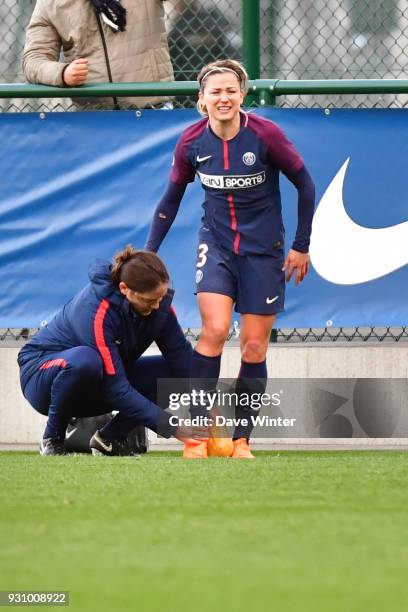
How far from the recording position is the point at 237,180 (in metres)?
6.30

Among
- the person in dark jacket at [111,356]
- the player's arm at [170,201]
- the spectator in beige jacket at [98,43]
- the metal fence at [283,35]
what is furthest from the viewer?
the metal fence at [283,35]

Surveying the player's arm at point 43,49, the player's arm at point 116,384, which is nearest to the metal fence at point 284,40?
the player's arm at point 43,49

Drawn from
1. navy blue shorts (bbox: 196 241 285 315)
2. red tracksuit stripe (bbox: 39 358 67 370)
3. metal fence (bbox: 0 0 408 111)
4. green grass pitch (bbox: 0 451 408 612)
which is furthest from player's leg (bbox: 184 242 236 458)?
metal fence (bbox: 0 0 408 111)

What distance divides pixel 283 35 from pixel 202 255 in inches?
107

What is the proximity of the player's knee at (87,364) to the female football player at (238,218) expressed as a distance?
0.48 metres

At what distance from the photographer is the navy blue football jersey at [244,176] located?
6.28m

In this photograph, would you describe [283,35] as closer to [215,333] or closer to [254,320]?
[254,320]

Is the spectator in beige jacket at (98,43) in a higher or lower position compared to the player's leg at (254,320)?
higher

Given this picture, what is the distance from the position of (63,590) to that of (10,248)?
5333mm

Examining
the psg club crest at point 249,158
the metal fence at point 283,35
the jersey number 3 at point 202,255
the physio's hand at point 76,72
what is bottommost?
the jersey number 3 at point 202,255

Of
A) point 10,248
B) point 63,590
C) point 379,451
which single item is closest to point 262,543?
point 63,590

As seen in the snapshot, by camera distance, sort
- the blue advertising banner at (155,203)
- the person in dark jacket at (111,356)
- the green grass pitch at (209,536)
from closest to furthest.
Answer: the green grass pitch at (209,536)
the person in dark jacket at (111,356)
the blue advertising banner at (155,203)

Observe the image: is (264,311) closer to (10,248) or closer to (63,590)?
(10,248)

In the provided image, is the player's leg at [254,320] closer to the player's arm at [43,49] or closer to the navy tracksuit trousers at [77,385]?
the navy tracksuit trousers at [77,385]
